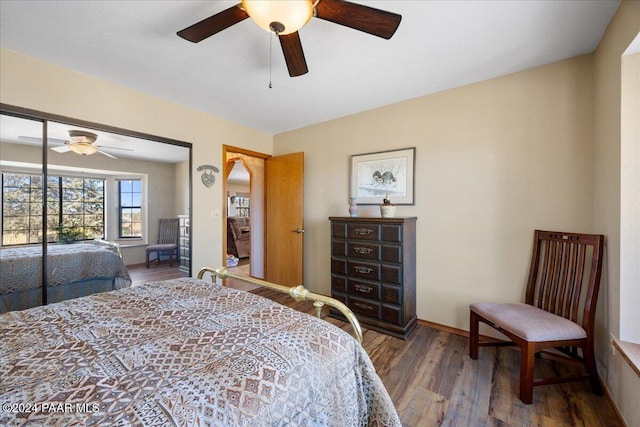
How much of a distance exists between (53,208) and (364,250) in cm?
283

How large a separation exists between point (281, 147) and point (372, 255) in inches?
91.7

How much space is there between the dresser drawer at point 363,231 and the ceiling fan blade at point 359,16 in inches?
65.9

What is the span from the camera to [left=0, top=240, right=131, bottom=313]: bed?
6.63 feet

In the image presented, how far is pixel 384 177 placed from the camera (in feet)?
9.71

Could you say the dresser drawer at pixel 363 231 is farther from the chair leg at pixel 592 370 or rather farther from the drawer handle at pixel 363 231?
the chair leg at pixel 592 370

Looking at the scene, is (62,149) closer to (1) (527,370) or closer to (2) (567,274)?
(1) (527,370)

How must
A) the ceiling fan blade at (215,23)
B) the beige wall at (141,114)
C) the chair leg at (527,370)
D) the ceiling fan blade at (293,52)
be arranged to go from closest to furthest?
the ceiling fan blade at (215,23)
the ceiling fan blade at (293,52)
the chair leg at (527,370)
the beige wall at (141,114)

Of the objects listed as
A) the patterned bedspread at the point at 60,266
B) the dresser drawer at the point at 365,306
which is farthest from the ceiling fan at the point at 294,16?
the dresser drawer at the point at 365,306

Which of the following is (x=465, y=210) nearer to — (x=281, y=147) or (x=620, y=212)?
(x=620, y=212)

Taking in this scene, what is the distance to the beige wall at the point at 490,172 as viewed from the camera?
6.68 ft

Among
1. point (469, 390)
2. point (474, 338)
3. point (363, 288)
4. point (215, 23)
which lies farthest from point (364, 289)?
point (215, 23)

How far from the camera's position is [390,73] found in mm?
2270

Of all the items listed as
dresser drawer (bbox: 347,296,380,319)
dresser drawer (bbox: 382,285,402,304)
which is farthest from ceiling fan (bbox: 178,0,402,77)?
dresser drawer (bbox: 347,296,380,319)

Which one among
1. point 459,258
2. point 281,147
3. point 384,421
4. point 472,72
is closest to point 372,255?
point 459,258
